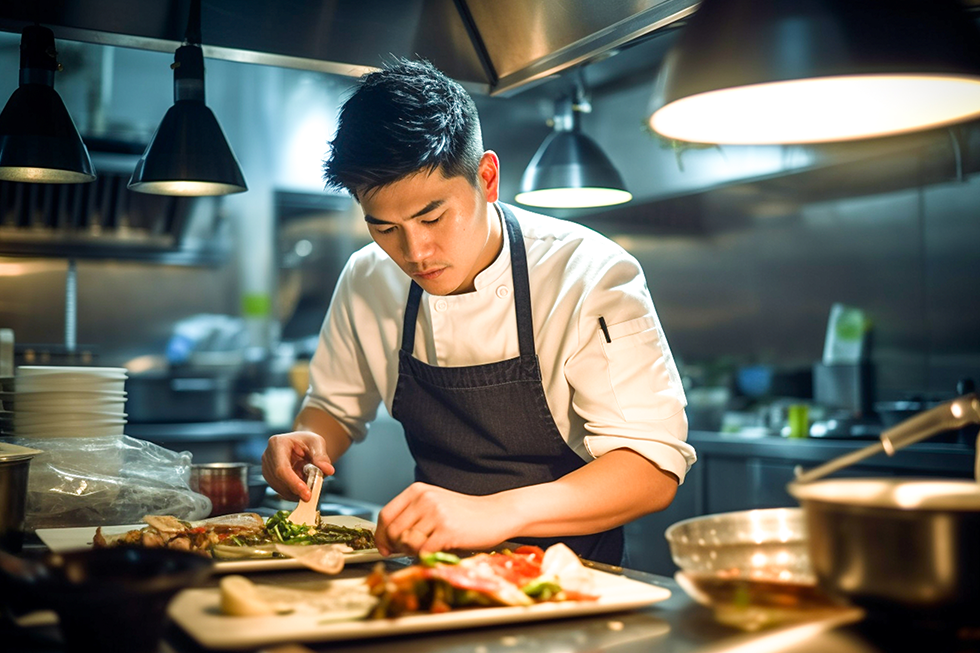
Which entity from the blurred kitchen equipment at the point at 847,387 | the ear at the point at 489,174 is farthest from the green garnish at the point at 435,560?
the blurred kitchen equipment at the point at 847,387

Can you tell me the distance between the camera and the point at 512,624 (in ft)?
3.76

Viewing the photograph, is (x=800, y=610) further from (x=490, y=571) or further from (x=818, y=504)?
(x=490, y=571)

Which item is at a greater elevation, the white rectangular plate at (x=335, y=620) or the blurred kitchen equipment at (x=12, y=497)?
the blurred kitchen equipment at (x=12, y=497)

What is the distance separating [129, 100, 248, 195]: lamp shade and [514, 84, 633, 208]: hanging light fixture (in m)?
1.25

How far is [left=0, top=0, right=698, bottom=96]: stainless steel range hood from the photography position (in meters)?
1.86

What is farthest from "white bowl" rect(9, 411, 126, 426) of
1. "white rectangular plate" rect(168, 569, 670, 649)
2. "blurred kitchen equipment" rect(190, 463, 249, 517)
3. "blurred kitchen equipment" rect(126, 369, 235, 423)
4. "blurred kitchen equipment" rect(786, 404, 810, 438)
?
"blurred kitchen equipment" rect(786, 404, 810, 438)

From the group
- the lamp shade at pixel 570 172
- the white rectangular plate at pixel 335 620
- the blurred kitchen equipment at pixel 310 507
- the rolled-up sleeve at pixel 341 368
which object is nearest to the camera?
the white rectangular plate at pixel 335 620

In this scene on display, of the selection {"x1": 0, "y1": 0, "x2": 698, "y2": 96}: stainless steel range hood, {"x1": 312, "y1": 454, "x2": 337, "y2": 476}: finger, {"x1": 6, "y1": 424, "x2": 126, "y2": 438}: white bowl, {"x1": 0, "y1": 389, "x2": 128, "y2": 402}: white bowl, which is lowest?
{"x1": 312, "y1": 454, "x2": 337, "y2": 476}: finger

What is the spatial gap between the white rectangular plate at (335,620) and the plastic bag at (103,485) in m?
0.79

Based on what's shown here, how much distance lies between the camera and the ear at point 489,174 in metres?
1.96

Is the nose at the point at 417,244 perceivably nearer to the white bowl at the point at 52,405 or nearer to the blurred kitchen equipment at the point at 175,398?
the white bowl at the point at 52,405

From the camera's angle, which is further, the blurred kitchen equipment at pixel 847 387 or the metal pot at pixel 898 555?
the blurred kitchen equipment at pixel 847 387

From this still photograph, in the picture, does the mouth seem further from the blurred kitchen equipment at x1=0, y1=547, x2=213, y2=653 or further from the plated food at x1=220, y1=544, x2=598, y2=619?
the blurred kitchen equipment at x1=0, y1=547, x2=213, y2=653

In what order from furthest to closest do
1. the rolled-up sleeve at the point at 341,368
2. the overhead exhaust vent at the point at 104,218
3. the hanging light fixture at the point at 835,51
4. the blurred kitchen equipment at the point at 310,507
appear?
the overhead exhaust vent at the point at 104,218 → the rolled-up sleeve at the point at 341,368 → the blurred kitchen equipment at the point at 310,507 → the hanging light fixture at the point at 835,51
